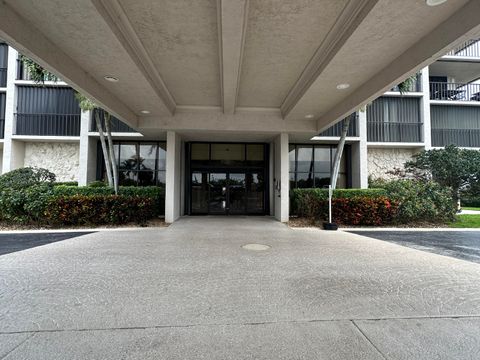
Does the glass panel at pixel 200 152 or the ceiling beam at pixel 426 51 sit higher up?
the ceiling beam at pixel 426 51

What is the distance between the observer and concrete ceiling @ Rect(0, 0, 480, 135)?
4.07 metres

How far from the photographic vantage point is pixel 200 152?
→ 13.4m

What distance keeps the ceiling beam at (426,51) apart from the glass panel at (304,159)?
686 cm

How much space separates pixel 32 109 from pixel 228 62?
14.0 m

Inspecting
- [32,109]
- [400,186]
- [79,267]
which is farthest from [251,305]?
[32,109]

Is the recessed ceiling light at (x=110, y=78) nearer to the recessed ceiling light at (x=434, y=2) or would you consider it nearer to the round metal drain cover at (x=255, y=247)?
the round metal drain cover at (x=255, y=247)

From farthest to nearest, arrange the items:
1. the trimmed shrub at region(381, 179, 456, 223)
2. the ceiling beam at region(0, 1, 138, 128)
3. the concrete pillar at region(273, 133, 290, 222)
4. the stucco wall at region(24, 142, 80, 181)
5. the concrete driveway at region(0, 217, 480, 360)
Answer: the stucco wall at region(24, 142, 80, 181)
the concrete pillar at region(273, 133, 290, 222)
the trimmed shrub at region(381, 179, 456, 223)
the ceiling beam at region(0, 1, 138, 128)
the concrete driveway at region(0, 217, 480, 360)

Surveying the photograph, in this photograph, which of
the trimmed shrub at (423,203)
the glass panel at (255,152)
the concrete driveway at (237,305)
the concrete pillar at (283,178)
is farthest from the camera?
the glass panel at (255,152)

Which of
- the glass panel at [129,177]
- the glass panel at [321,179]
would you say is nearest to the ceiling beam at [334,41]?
the glass panel at [321,179]

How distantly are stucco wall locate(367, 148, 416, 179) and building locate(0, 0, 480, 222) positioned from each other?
0.08m

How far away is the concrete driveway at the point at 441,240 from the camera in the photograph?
5684 millimetres

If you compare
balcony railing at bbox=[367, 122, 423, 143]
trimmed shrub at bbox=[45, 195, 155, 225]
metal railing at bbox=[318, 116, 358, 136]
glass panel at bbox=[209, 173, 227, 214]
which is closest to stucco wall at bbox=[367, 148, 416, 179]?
balcony railing at bbox=[367, 122, 423, 143]

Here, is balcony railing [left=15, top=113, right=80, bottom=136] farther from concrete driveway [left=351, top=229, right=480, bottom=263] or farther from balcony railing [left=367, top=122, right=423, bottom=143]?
balcony railing [left=367, top=122, right=423, bottom=143]

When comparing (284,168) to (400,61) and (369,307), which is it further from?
(369,307)
